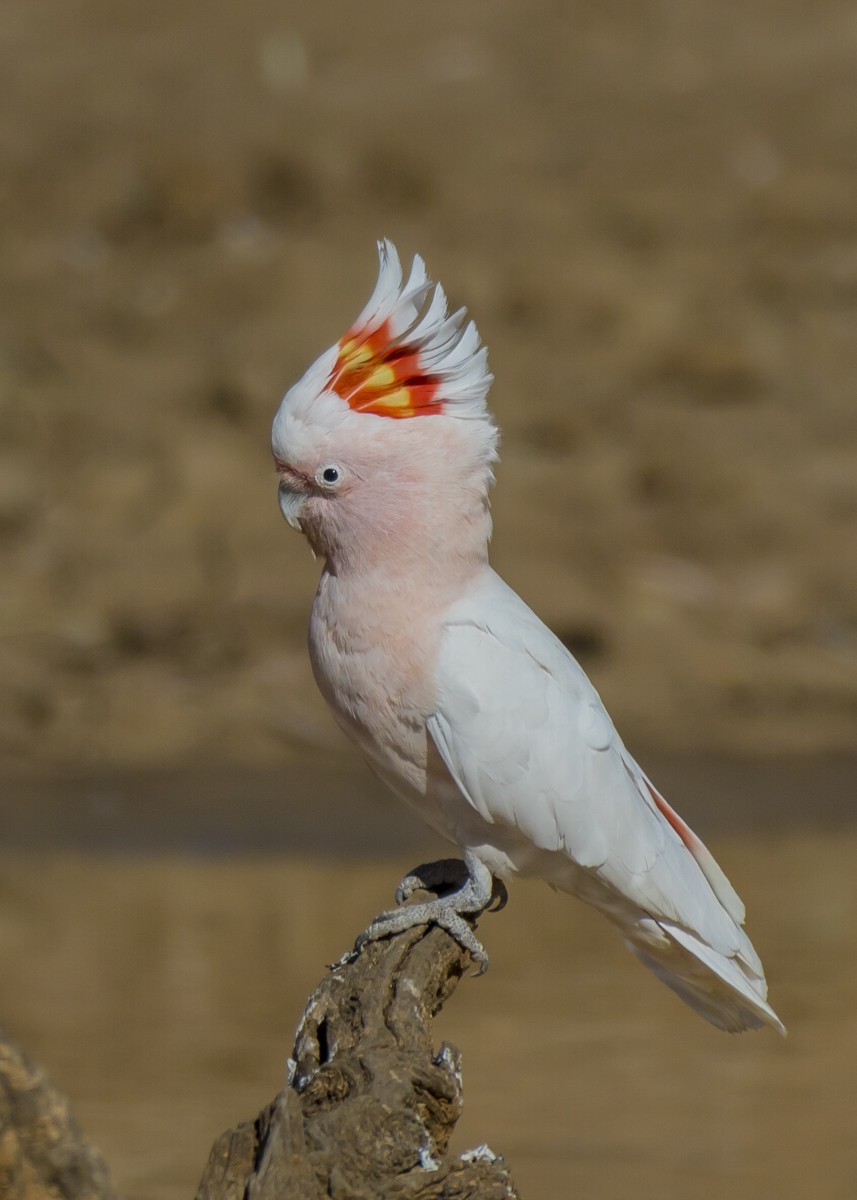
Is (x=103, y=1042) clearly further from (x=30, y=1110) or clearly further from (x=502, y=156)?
(x=502, y=156)

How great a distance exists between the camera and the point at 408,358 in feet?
11.7

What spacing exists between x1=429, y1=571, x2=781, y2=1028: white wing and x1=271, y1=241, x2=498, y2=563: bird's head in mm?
209

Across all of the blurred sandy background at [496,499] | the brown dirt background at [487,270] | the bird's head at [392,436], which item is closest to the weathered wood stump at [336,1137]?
the bird's head at [392,436]

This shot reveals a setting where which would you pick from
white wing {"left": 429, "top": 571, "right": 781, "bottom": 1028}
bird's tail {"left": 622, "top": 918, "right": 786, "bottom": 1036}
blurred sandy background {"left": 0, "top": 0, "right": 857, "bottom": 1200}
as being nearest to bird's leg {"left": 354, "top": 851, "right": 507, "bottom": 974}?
white wing {"left": 429, "top": 571, "right": 781, "bottom": 1028}

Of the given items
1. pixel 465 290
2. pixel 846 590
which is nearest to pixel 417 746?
pixel 846 590

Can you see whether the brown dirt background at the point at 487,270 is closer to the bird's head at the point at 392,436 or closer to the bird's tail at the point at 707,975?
the bird's tail at the point at 707,975

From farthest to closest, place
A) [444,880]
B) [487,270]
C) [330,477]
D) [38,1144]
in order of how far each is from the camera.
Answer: [487,270]
[444,880]
[330,477]
[38,1144]

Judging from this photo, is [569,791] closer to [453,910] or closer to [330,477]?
[453,910]

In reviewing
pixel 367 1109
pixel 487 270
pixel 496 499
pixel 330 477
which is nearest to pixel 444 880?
pixel 367 1109

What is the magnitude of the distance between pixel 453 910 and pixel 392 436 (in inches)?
37.6

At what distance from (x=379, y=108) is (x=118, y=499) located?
3649 millimetres

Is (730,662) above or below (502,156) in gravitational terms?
below

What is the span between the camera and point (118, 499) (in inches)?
443

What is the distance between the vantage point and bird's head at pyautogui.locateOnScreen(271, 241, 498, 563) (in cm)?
349
